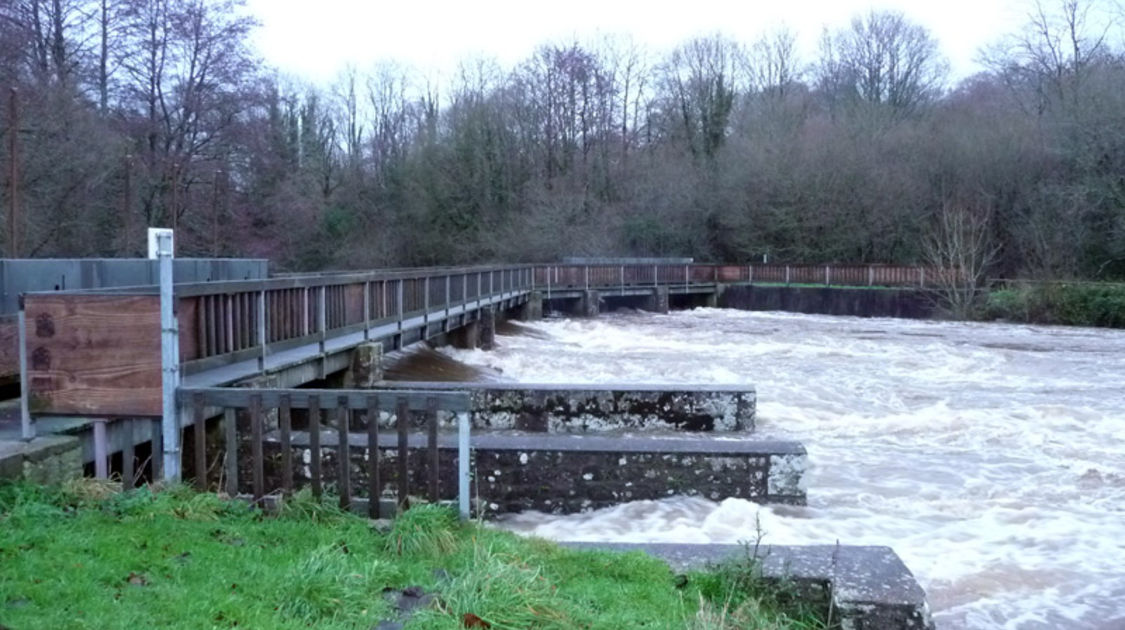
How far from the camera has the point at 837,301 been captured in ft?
129

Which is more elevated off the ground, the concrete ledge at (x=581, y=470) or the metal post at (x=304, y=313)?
the metal post at (x=304, y=313)

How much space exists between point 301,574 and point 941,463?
811 cm

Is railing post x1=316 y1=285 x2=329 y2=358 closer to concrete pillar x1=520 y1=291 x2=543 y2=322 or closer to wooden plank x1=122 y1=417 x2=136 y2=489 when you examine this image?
wooden plank x1=122 y1=417 x2=136 y2=489

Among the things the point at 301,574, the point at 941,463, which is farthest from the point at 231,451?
the point at 941,463

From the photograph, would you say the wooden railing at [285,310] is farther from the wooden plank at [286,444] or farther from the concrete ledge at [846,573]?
the concrete ledge at [846,573]

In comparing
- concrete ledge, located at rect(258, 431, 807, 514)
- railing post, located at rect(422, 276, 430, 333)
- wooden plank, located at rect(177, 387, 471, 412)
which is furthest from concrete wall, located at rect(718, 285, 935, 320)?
wooden plank, located at rect(177, 387, 471, 412)

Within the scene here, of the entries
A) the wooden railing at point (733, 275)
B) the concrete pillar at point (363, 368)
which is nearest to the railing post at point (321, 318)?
the concrete pillar at point (363, 368)

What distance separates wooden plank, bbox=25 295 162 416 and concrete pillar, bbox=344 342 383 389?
633cm

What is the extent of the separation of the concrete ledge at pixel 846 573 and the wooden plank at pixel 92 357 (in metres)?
2.94

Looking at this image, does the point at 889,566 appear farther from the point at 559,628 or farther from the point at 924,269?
the point at 924,269

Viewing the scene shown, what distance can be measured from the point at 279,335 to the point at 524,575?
6562 millimetres

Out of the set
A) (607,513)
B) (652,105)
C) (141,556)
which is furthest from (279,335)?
(652,105)

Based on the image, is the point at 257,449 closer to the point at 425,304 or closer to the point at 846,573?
the point at 846,573

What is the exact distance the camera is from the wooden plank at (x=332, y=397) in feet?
18.3
